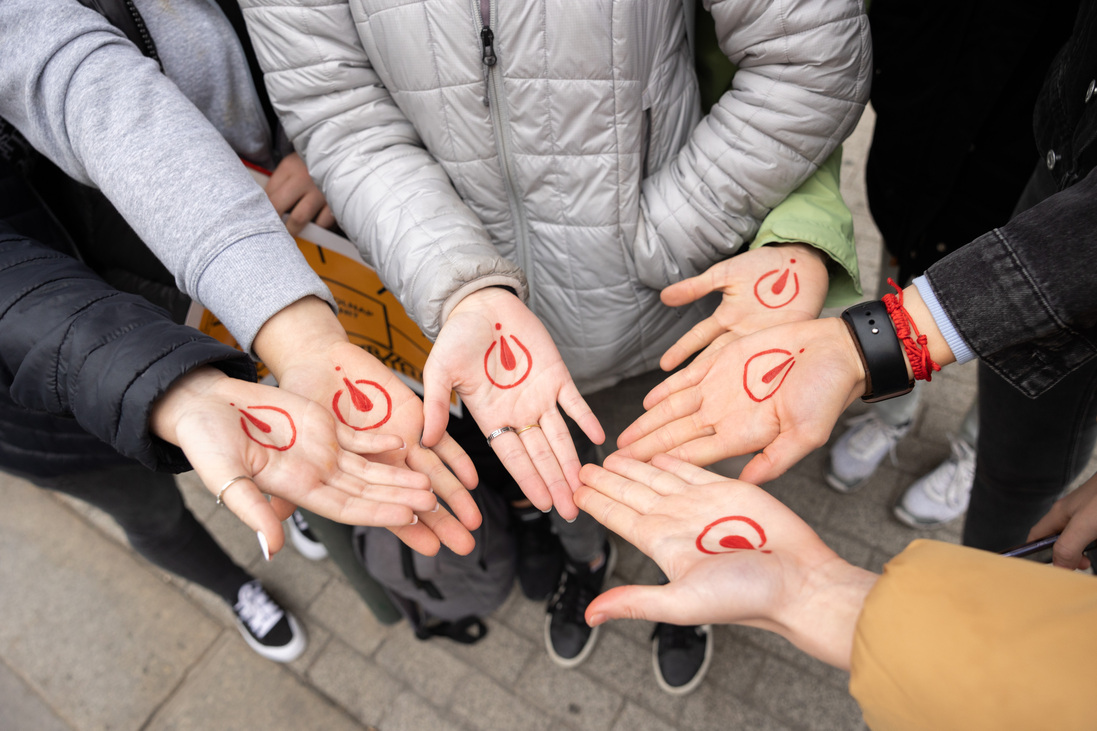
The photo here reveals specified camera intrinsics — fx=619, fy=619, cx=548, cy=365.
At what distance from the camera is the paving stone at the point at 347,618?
264 centimetres

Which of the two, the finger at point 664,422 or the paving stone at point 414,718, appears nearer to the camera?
the finger at point 664,422

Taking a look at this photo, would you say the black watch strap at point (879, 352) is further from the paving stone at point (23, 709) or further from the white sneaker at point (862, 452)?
the paving stone at point (23, 709)

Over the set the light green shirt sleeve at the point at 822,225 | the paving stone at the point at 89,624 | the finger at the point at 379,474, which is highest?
the light green shirt sleeve at the point at 822,225

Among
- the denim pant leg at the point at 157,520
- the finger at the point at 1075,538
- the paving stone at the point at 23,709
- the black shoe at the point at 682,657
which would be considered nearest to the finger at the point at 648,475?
the finger at the point at 1075,538

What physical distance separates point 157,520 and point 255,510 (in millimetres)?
1297

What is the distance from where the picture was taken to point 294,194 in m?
1.81

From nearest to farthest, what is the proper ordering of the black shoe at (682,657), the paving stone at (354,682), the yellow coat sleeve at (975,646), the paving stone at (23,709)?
the yellow coat sleeve at (975,646), the black shoe at (682,657), the paving stone at (354,682), the paving stone at (23,709)

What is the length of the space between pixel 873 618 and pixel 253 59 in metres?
1.97

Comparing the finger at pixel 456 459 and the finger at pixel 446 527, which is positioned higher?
the finger at pixel 456 459

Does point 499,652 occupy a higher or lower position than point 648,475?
lower

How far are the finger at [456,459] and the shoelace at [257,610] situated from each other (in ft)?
5.33

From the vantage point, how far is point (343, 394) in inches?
59.4

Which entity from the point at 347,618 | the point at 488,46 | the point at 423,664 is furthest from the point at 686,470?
the point at 347,618

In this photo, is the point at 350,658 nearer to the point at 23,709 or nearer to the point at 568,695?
the point at 568,695
